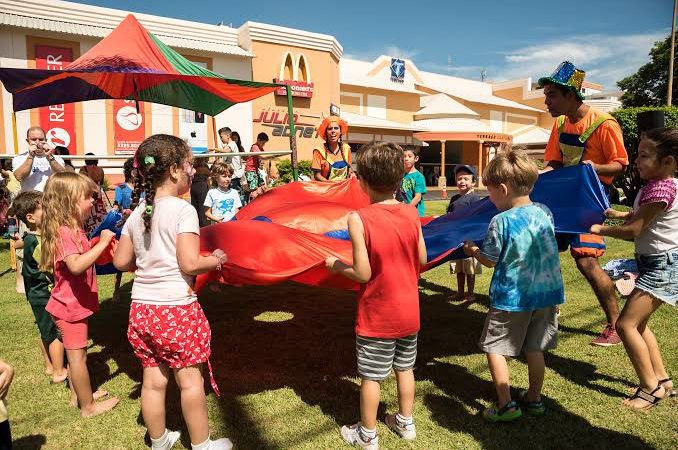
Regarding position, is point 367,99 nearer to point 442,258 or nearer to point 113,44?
point 113,44

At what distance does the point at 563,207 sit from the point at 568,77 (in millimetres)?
1011

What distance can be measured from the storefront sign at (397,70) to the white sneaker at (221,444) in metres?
30.0

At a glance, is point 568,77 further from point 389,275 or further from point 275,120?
point 275,120

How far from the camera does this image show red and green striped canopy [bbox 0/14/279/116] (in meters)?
4.73

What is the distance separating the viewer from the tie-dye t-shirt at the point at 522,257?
235 centimetres

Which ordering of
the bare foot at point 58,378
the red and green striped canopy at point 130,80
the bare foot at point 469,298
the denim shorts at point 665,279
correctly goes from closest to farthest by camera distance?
the denim shorts at point 665,279 < the bare foot at point 58,378 < the red and green striped canopy at point 130,80 < the bare foot at point 469,298

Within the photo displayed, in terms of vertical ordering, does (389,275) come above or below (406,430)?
above

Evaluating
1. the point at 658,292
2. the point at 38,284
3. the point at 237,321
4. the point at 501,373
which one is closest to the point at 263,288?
the point at 237,321

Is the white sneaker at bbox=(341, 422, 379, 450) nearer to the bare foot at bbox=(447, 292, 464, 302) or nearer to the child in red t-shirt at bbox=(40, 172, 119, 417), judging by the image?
the child in red t-shirt at bbox=(40, 172, 119, 417)

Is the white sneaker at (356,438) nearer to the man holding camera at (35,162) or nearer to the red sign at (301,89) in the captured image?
the man holding camera at (35,162)

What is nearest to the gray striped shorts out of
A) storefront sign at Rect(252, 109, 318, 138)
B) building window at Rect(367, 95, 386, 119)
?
storefront sign at Rect(252, 109, 318, 138)

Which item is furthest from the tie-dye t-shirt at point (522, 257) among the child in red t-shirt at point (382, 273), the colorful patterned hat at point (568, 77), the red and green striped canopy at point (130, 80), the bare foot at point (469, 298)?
the red and green striped canopy at point (130, 80)

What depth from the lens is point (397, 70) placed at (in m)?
30.7

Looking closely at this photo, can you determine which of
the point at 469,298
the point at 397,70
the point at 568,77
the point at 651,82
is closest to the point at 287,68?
the point at 397,70
